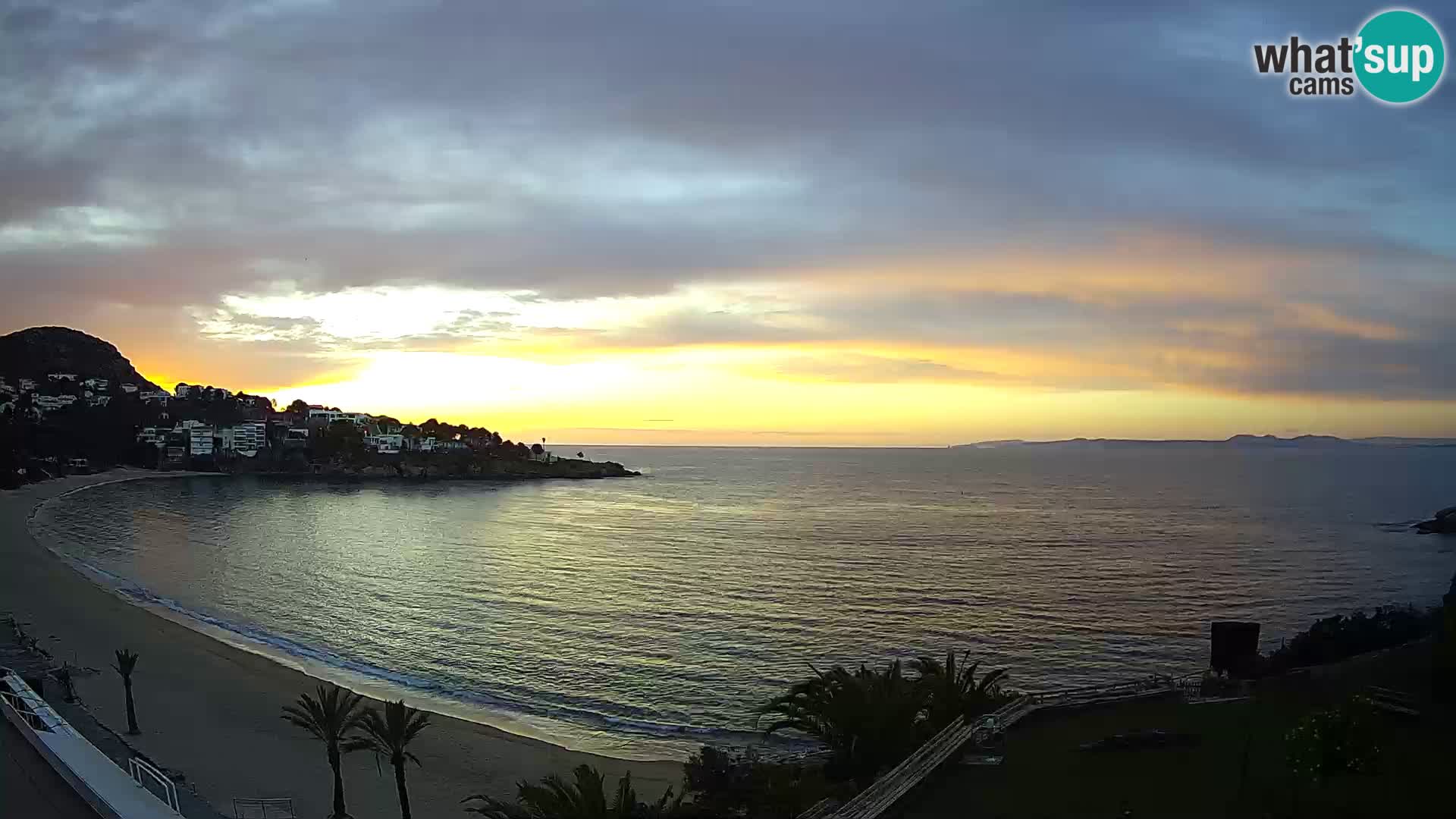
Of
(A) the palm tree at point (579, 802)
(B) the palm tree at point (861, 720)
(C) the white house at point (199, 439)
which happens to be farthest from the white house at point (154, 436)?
(A) the palm tree at point (579, 802)

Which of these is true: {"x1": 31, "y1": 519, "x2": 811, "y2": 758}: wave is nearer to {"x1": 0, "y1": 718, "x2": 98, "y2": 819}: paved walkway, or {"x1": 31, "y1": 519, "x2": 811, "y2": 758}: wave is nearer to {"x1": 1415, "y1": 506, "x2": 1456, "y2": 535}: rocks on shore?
{"x1": 0, "y1": 718, "x2": 98, "y2": 819}: paved walkway

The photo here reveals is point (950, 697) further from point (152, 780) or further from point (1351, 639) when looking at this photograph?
point (152, 780)

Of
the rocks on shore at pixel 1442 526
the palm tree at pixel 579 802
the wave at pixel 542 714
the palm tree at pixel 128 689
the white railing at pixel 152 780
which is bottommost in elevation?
the wave at pixel 542 714

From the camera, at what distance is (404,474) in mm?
175250

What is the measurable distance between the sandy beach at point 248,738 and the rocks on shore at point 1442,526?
9057 centimetres

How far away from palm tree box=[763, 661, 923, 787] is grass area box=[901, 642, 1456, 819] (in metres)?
2.53

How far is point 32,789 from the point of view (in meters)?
13.9

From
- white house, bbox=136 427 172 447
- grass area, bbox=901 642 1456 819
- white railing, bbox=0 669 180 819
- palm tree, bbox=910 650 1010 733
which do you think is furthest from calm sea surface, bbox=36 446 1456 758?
white house, bbox=136 427 172 447

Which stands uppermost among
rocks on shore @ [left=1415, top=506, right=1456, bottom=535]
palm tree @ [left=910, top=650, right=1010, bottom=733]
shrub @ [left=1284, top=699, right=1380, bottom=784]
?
shrub @ [left=1284, top=699, right=1380, bottom=784]

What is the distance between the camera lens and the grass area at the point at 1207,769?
14305mm

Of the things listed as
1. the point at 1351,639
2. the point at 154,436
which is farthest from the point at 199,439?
the point at 1351,639

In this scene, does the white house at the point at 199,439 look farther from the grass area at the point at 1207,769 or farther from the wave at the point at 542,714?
the grass area at the point at 1207,769

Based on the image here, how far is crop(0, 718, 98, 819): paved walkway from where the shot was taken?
42.9 feet

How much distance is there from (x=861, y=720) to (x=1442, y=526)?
94.1 meters
